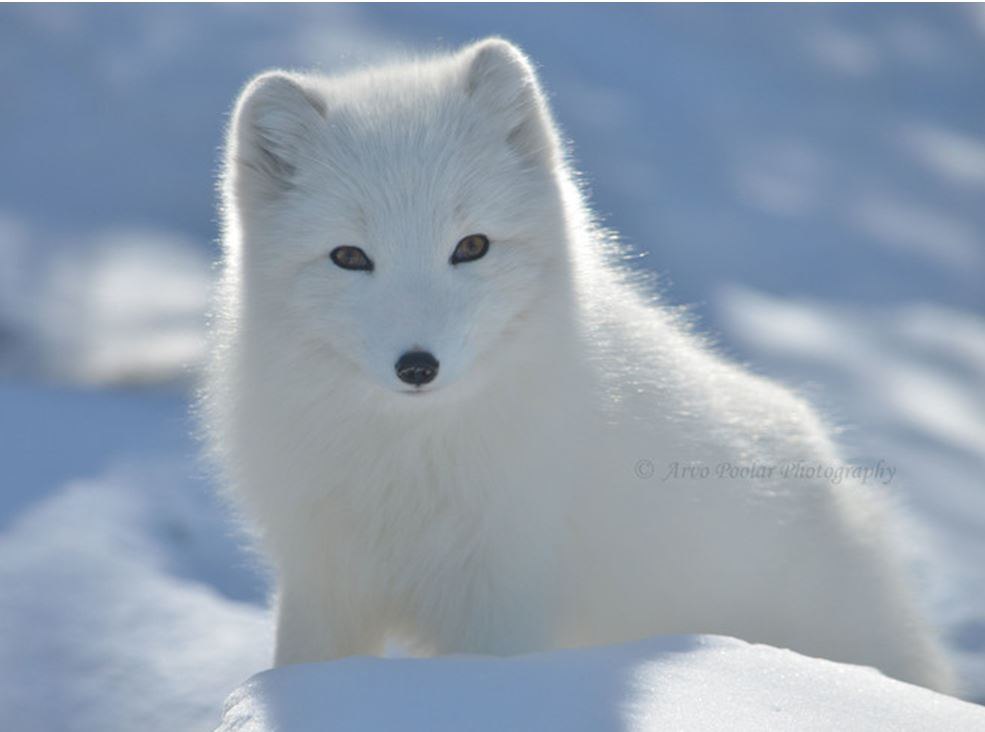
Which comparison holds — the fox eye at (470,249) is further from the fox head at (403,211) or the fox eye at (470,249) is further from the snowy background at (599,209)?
the snowy background at (599,209)

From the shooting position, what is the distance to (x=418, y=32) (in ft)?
22.0

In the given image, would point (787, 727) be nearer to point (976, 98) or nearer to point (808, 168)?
point (808, 168)

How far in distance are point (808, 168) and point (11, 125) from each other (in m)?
3.86

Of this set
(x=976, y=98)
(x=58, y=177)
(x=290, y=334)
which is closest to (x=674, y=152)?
(x=976, y=98)

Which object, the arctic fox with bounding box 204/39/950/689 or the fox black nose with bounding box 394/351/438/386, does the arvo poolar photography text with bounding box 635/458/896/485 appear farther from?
the fox black nose with bounding box 394/351/438/386

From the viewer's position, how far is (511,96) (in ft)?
8.50

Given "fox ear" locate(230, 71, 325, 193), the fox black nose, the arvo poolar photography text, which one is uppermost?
"fox ear" locate(230, 71, 325, 193)

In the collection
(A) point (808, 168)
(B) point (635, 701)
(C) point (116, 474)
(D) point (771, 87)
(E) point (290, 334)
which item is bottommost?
Answer: (C) point (116, 474)

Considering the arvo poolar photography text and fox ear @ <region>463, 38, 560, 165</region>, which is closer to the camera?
fox ear @ <region>463, 38, 560, 165</region>

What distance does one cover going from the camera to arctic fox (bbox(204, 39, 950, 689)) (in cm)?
235

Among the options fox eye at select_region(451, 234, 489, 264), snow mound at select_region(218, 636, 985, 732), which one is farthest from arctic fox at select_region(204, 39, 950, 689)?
snow mound at select_region(218, 636, 985, 732)

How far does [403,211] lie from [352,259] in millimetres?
135

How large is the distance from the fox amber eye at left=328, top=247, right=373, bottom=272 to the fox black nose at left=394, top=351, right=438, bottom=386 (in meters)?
0.24

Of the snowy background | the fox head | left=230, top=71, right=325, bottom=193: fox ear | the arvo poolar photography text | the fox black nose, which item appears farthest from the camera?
the snowy background
